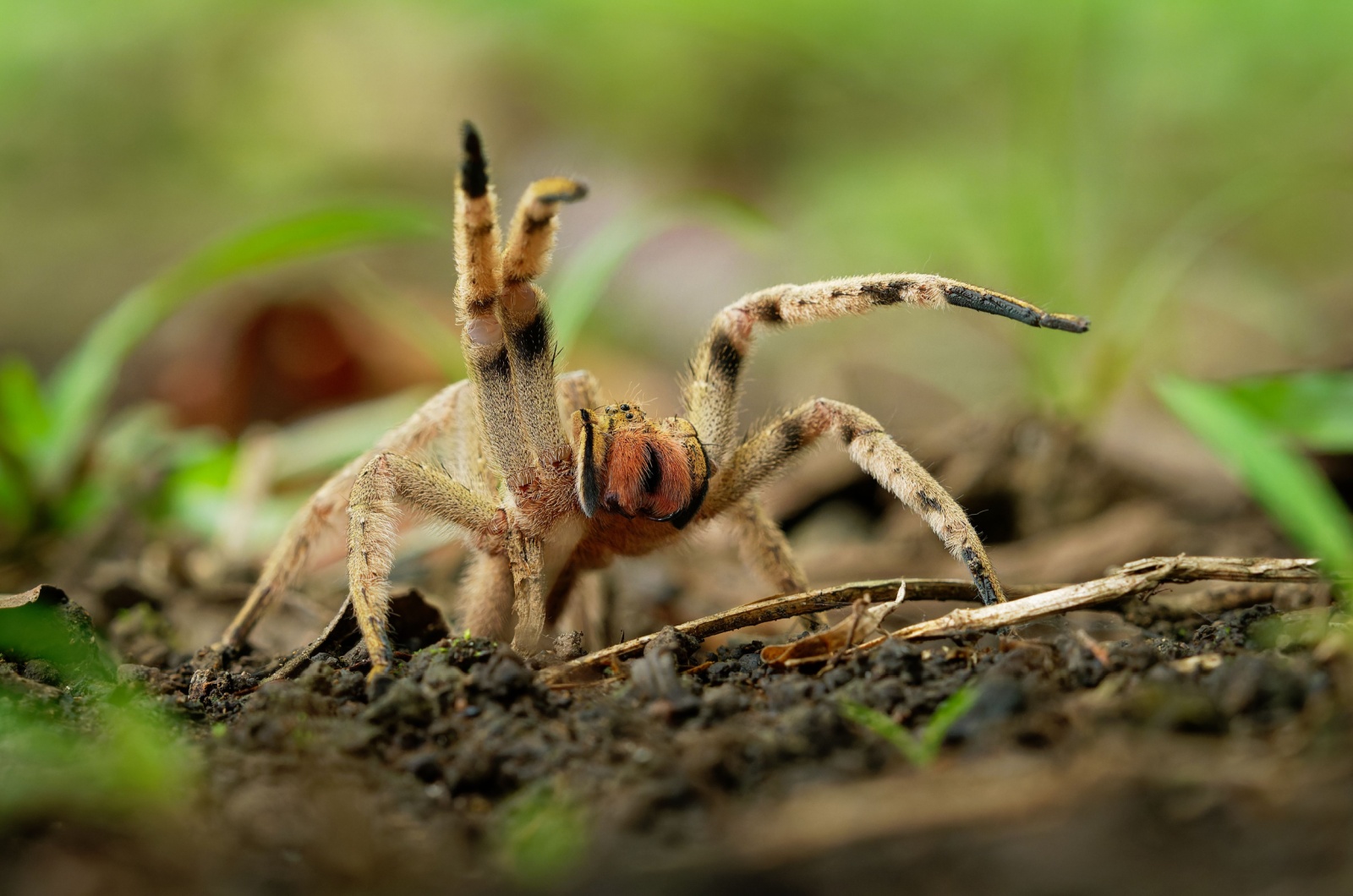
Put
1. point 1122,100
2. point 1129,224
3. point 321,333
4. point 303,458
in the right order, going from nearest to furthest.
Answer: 1. point 303,458
2. point 321,333
3. point 1122,100
4. point 1129,224

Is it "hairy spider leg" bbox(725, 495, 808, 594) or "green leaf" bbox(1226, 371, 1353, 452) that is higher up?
"green leaf" bbox(1226, 371, 1353, 452)

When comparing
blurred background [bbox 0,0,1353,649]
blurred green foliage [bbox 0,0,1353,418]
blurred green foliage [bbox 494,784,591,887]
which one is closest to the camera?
blurred green foliage [bbox 494,784,591,887]

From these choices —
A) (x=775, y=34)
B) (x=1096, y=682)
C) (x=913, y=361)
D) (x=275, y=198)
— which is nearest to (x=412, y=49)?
(x=275, y=198)

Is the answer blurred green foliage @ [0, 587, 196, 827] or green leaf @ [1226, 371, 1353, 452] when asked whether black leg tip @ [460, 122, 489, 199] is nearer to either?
blurred green foliage @ [0, 587, 196, 827]

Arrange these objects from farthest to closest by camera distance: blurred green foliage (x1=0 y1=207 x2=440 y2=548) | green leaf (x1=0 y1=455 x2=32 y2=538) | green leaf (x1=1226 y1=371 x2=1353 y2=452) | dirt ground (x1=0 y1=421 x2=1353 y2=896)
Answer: blurred green foliage (x1=0 y1=207 x2=440 y2=548) < green leaf (x1=0 y1=455 x2=32 y2=538) < green leaf (x1=1226 y1=371 x2=1353 y2=452) < dirt ground (x1=0 y1=421 x2=1353 y2=896)

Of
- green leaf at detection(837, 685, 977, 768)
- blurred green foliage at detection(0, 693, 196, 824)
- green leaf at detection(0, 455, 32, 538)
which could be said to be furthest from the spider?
green leaf at detection(0, 455, 32, 538)

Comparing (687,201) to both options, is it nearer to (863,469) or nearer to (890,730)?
(863,469)

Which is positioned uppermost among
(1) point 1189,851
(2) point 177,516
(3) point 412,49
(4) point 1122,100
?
(3) point 412,49

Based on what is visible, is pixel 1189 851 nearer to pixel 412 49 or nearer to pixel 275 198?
pixel 275 198

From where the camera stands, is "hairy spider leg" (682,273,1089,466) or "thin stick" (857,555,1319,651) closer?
"thin stick" (857,555,1319,651)
